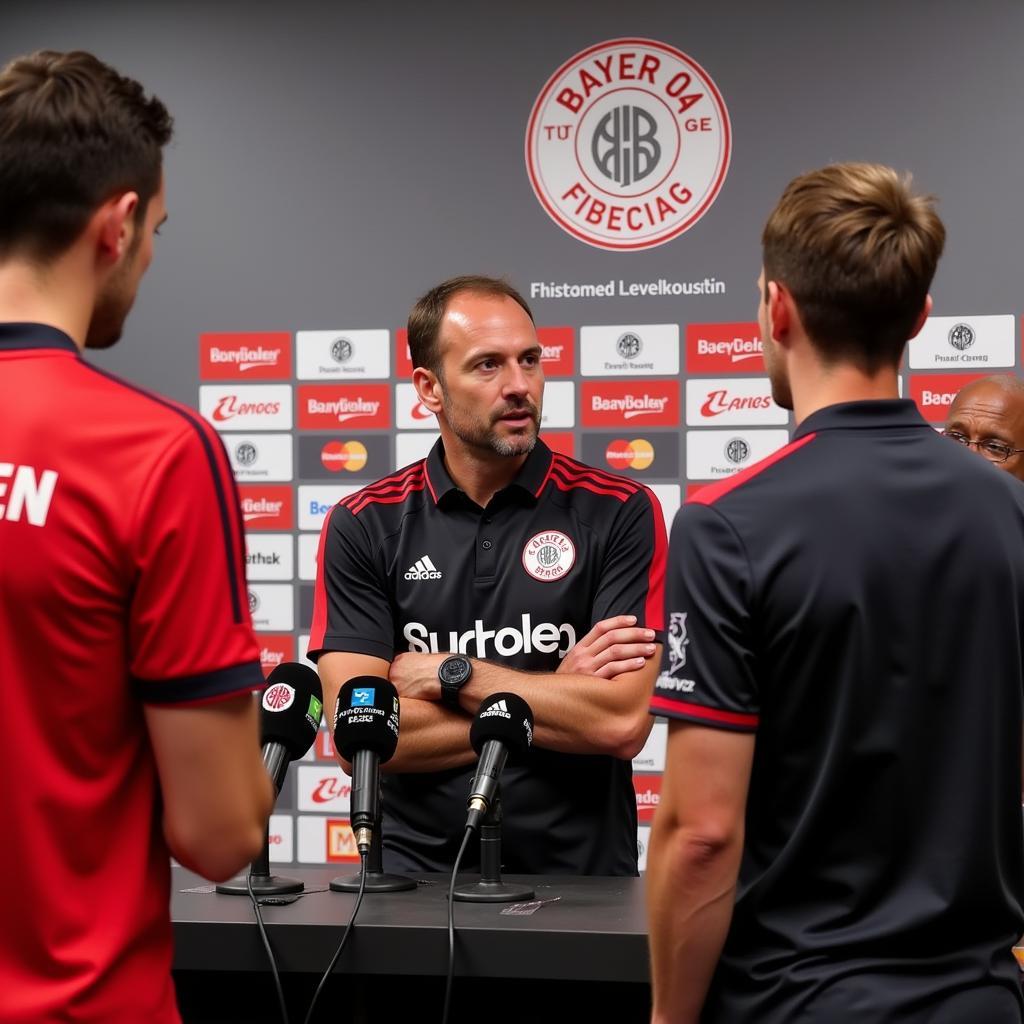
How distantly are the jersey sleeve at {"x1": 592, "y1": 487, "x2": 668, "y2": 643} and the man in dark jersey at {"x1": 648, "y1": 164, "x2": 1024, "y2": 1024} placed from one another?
3.15 feet

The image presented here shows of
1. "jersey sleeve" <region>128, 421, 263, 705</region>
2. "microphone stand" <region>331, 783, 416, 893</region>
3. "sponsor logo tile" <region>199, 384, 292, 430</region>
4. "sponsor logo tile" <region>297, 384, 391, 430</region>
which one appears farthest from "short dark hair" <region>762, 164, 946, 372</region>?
"sponsor logo tile" <region>199, 384, 292, 430</region>

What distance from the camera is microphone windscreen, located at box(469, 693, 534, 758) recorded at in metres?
1.71

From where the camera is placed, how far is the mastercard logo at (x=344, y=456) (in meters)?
3.89

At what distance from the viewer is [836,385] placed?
129cm

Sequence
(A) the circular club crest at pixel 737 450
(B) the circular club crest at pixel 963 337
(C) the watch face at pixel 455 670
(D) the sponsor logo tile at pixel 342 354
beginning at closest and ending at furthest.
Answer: (C) the watch face at pixel 455 670
(B) the circular club crest at pixel 963 337
(A) the circular club crest at pixel 737 450
(D) the sponsor logo tile at pixel 342 354

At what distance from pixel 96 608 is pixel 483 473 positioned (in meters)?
1.39

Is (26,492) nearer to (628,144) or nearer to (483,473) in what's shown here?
(483,473)

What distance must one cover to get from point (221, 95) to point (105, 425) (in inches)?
125

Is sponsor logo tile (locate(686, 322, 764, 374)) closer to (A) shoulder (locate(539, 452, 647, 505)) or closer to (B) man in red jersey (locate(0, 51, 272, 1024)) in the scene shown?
(A) shoulder (locate(539, 452, 647, 505))

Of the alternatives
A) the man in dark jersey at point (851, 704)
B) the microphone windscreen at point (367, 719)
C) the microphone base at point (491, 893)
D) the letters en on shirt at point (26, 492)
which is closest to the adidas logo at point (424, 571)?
the microphone windscreen at point (367, 719)

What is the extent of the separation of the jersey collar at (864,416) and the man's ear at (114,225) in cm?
64

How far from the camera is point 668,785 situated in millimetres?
1261

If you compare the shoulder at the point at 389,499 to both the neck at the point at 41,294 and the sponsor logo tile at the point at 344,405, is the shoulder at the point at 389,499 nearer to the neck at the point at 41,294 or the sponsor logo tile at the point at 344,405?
the neck at the point at 41,294

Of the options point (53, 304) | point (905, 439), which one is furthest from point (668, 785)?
point (53, 304)
